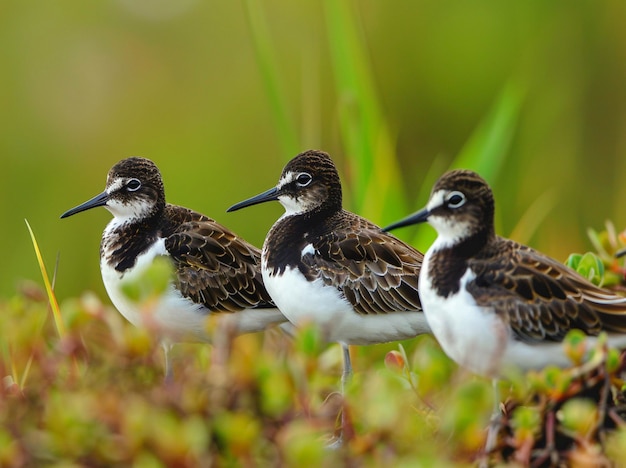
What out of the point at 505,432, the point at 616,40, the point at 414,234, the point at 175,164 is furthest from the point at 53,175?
the point at 505,432

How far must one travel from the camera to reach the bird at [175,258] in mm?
3721

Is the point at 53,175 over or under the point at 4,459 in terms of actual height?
under

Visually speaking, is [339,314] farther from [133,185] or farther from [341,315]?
[133,185]

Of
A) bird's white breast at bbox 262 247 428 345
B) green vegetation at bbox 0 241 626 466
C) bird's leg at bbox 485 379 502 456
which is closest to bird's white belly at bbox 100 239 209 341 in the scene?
bird's white breast at bbox 262 247 428 345

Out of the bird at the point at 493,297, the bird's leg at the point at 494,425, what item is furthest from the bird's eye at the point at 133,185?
the bird's leg at the point at 494,425

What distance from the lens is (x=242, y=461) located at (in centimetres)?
213

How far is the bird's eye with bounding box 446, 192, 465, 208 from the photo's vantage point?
298cm

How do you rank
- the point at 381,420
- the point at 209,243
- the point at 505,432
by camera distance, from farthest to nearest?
the point at 209,243 → the point at 505,432 → the point at 381,420

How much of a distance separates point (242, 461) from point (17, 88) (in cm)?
689

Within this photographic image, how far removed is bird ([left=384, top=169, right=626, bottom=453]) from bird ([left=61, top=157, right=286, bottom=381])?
3.23ft

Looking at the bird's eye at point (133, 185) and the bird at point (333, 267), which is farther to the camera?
the bird's eye at point (133, 185)

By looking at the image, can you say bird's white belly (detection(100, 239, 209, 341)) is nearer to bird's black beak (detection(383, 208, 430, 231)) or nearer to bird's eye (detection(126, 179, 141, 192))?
bird's eye (detection(126, 179, 141, 192))

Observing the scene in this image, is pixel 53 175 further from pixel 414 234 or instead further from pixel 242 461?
pixel 242 461

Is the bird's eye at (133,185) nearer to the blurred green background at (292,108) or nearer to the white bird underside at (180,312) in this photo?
the white bird underside at (180,312)
